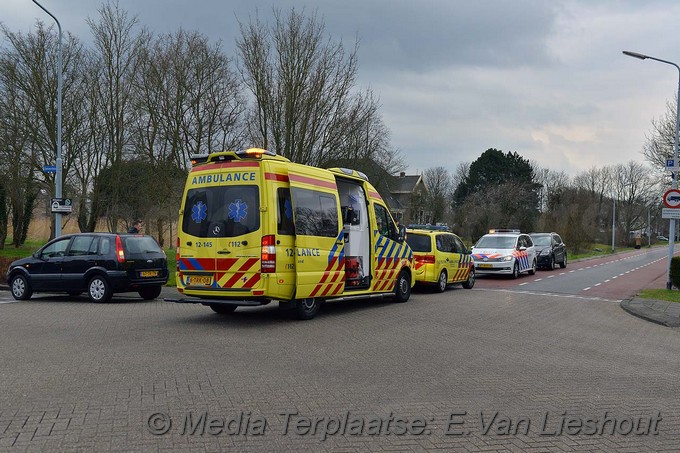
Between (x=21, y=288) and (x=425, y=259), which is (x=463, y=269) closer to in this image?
(x=425, y=259)

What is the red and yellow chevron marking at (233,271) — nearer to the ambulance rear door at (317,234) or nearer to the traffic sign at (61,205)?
the ambulance rear door at (317,234)

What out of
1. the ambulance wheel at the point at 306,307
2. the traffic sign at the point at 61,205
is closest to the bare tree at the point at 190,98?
the traffic sign at the point at 61,205

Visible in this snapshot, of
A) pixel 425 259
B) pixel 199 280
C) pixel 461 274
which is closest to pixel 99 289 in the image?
pixel 199 280

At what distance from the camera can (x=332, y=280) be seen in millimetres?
11766

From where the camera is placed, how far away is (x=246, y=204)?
10.4 m

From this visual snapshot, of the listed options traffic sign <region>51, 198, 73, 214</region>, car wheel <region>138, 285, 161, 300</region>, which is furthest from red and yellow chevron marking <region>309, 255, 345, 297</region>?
traffic sign <region>51, 198, 73, 214</region>

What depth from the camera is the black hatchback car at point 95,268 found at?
14281mm

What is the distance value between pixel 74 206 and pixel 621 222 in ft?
255

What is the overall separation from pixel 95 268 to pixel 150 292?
1529mm

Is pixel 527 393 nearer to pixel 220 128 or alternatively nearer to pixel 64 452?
pixel 64 452

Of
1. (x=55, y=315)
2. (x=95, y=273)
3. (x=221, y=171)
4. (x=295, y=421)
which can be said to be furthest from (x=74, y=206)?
(x=295, y=421)

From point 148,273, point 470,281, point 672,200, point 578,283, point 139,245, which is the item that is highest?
point 672,200

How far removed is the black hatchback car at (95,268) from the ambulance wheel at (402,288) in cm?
579

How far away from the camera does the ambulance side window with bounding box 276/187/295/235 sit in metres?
10.5
